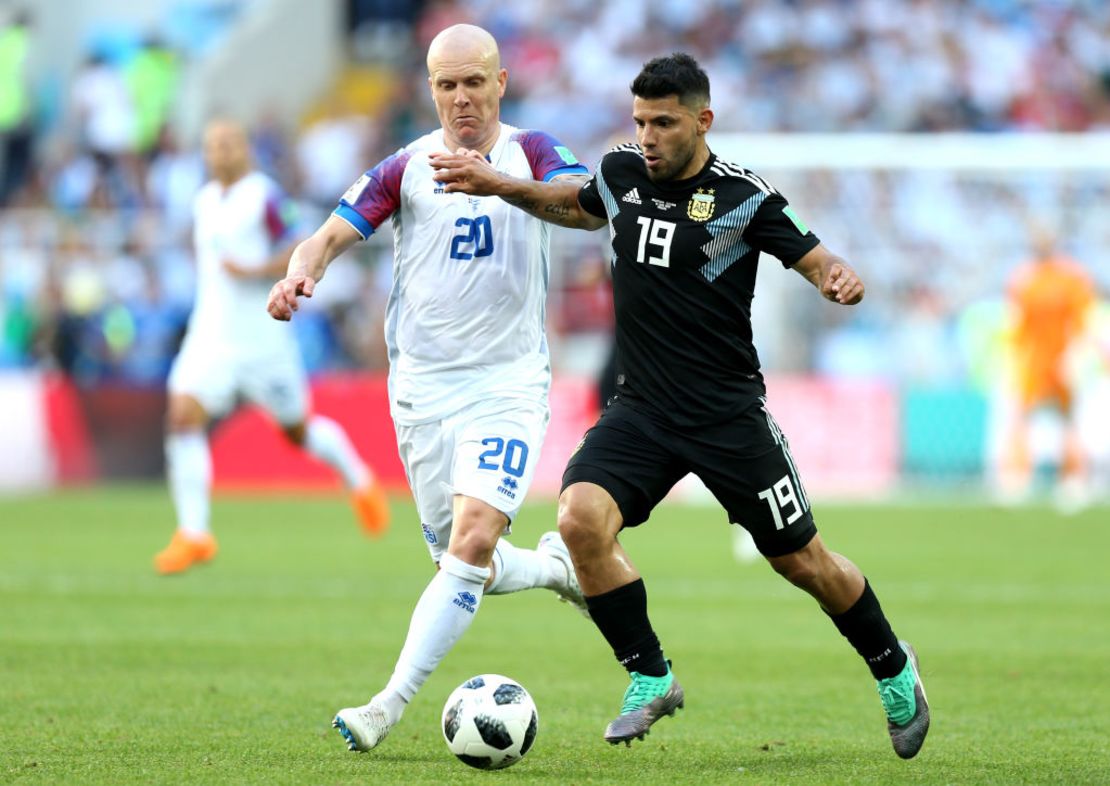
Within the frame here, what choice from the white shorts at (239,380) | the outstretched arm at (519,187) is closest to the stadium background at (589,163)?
the white shorts at (239,380)

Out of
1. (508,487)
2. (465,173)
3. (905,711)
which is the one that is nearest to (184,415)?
(508,487)

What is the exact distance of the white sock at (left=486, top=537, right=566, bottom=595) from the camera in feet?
24.7

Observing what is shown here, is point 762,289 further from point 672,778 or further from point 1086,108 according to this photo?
point 672,778

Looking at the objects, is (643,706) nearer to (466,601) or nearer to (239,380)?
(466,601)

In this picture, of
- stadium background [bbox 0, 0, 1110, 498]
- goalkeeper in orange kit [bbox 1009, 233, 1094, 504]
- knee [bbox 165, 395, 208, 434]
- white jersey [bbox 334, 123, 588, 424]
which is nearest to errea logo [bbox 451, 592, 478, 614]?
white jersey [bbox 334, 123, 588, 424]

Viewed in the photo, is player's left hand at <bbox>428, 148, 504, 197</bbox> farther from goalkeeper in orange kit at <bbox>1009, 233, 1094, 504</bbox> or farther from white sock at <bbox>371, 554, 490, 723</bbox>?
goalkeeper in orange kit at <bbox>1009, 233, 1094, 504</bbox>

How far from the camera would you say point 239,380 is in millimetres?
13211

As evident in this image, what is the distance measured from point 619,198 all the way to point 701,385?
2.47ft

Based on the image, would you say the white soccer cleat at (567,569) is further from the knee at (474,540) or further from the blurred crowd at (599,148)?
the blurred crowd at (599,148)

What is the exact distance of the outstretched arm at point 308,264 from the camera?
6.43m

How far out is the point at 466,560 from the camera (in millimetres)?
6723

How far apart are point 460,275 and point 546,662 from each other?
2825mm

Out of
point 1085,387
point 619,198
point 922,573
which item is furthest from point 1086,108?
point 619,198

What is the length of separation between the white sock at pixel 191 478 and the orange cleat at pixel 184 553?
0.22ft
